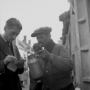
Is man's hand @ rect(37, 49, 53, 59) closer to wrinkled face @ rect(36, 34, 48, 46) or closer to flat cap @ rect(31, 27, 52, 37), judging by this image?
wrinkled face @ rect(36, 34, 48, 46)

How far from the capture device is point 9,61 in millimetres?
1690

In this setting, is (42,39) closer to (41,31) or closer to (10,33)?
(41,31)

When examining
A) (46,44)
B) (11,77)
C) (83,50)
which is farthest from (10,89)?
(83,50)

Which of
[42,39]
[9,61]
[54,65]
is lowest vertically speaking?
[54,65]

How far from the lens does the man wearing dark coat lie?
172 centimetres

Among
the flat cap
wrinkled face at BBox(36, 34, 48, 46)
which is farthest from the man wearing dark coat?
wrinkled face at BBox(36, 34, 48, 46)

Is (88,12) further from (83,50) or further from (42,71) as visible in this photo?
(42,71)

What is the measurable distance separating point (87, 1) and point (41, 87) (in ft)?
6.90

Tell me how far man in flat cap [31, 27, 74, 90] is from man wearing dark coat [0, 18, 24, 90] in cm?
37

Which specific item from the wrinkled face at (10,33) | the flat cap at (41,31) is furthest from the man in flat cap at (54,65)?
the wrinkled face at (10,33)

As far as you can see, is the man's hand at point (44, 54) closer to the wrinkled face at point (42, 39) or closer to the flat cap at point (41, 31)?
the wrinkled face at point (42, 39)

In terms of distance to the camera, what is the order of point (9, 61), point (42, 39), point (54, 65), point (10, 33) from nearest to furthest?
point (9, 61), point (54, 65), point (10, 33), point (42, 39)

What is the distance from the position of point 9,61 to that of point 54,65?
67 centimetres

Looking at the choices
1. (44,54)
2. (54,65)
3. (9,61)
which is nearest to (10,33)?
(9,61)
